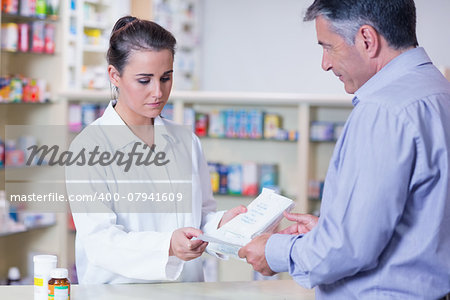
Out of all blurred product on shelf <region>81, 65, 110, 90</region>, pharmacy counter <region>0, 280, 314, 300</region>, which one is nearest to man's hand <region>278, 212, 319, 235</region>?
pharmacy counter <region>0, 280, 314, 300</region>

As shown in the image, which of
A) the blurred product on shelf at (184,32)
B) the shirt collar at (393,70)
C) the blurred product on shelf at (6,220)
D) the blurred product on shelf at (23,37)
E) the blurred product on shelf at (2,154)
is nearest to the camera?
the shirt collar at (393,70)

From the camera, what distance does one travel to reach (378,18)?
1.63 metres

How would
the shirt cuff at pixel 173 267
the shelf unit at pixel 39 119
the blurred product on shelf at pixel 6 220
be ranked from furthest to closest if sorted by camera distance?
the shelf unit at pixel 39 119 → the blurred product on shelf at pixel 6 220 → the shirt cuff at pixel 173 267

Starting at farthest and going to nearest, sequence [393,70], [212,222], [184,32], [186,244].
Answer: [184,32] < [212,222] < [186,244] < [393,70]

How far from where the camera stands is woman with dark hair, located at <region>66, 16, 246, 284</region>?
→ 212 cm

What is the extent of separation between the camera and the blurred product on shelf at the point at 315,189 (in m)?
5.20

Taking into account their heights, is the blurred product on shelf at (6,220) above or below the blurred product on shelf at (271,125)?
below

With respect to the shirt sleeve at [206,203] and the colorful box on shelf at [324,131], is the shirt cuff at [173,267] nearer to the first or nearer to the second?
the shirt sleeve at [206,203]

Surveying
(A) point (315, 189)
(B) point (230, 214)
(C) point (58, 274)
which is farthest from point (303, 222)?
(A) point (315, 189)

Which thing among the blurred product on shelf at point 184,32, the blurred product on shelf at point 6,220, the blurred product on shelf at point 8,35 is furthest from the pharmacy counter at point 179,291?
the blurred product on shelf at point 184,32

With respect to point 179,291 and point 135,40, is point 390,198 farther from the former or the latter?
point 135,40

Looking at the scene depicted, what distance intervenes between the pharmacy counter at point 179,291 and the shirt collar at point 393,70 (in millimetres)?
857

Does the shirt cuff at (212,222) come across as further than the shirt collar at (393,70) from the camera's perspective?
Yes

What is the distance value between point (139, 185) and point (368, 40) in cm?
103
